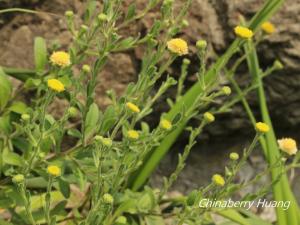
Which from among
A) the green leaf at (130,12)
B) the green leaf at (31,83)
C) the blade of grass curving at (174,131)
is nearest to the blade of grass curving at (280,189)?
the blade of grass curving at (174,131)

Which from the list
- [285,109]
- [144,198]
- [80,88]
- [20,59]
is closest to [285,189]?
[144,198]

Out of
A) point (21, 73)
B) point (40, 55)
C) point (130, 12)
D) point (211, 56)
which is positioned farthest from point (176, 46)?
point (211, 56)

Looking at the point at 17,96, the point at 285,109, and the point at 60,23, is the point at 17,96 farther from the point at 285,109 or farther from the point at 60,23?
the point at 285,109

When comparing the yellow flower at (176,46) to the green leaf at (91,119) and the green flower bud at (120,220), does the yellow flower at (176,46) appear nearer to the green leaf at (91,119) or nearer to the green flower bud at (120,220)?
the green leaf at (91,119)

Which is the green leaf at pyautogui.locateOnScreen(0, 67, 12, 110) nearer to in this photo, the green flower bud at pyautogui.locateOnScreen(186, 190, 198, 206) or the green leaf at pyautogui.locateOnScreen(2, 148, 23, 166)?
the green leaf at pyautogui.locateOnScreen(2, 148, 23, 166)

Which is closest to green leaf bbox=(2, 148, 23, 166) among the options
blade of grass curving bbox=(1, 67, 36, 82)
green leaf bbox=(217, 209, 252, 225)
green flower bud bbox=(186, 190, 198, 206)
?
blade of grass curving bbox=(1, 67, 36, 82)

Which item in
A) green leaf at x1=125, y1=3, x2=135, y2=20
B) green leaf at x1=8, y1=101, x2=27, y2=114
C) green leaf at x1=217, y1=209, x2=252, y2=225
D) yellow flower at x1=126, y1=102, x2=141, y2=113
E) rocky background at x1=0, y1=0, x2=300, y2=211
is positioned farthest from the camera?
rocky background at x1=0, y1=0, x2=300, y2=211

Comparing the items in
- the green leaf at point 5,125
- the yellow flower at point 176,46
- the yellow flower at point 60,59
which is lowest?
the green leaf at point 5,125
